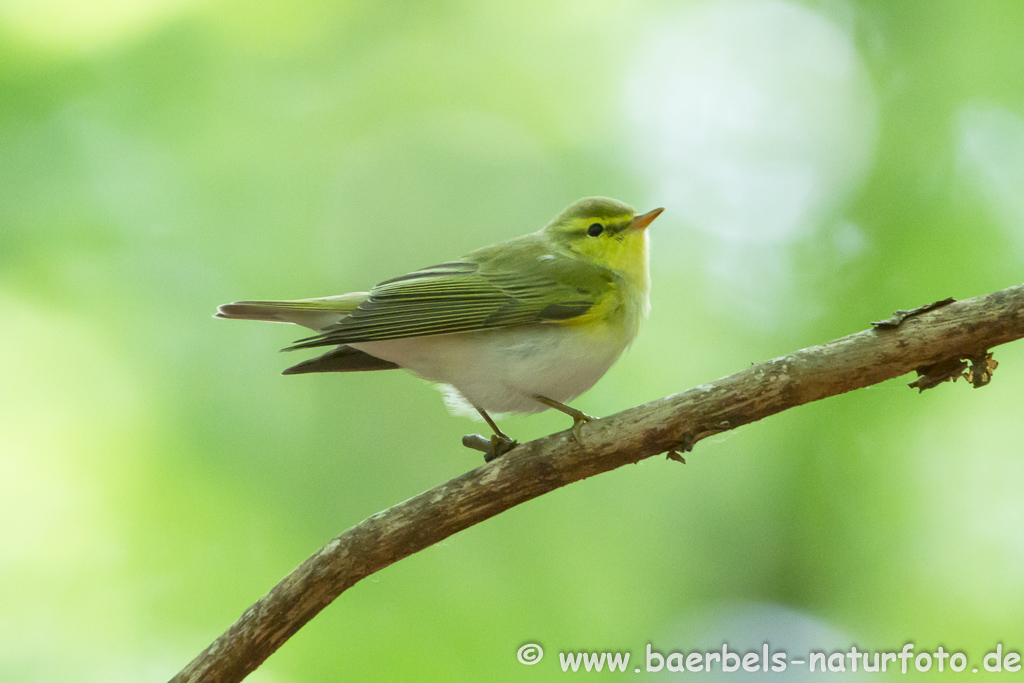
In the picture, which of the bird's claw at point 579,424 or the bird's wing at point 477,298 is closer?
the bird's claw at point 579,424

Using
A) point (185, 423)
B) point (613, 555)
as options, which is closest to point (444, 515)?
point (613, 555)

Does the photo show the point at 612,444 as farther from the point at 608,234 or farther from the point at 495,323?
the point at 608,234

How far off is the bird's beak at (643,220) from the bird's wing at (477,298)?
235 millimetres

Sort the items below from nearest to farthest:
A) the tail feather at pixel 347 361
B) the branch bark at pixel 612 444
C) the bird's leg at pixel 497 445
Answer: the branch bark at pixel 612 444
the bird's leg at pixel 497 445
the tail feather at pixel 347 361

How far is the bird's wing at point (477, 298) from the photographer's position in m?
2.65

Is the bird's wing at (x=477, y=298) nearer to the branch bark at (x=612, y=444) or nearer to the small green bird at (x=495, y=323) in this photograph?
the small green bird at (x=495, y=323)

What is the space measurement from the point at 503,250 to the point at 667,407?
123 cm

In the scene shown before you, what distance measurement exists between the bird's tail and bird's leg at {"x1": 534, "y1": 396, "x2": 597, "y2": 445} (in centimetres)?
75

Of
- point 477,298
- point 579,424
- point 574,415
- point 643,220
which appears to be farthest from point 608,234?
point 579,424

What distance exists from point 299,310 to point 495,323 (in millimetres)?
688

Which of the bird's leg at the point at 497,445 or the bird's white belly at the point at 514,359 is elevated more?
the bird's white belly at the point at 514,359

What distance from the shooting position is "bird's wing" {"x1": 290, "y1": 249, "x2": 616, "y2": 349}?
8.71 feet

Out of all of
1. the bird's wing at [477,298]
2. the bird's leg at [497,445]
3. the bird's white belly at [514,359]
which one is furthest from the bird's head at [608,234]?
→ the bird's leg at [497,445]

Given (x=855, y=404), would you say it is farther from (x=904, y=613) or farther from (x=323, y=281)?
(x=323, y=281)
